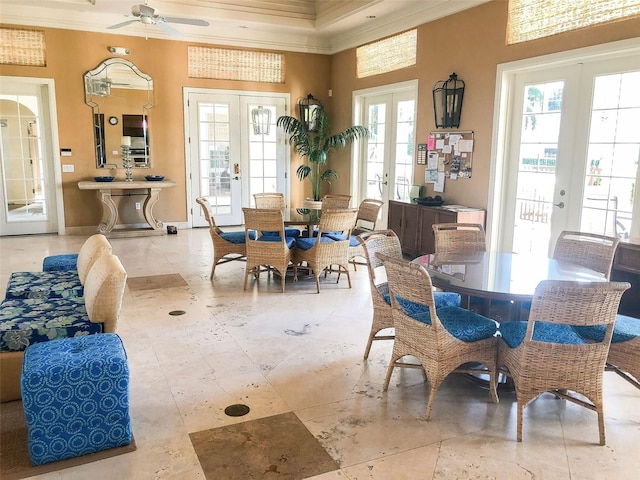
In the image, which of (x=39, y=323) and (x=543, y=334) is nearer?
(x=543, y=334)

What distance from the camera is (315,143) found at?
941cm

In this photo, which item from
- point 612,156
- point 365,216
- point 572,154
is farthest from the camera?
point 365,216

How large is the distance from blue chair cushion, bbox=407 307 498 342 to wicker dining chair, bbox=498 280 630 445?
12 cm

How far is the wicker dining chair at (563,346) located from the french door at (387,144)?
4897 millimetres

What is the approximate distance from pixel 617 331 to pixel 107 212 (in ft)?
24.1

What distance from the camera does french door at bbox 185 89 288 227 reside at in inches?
353

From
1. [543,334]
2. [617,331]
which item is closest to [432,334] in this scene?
[543,334]

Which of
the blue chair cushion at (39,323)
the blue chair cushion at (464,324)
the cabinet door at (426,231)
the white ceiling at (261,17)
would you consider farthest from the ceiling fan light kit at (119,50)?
the blue chair cushion at (464,324)

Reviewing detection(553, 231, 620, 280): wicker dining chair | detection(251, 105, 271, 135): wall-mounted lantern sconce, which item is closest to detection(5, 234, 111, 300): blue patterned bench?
detection(553, 231, 620, 280): wicker dining chair

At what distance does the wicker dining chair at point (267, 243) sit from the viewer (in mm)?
5027

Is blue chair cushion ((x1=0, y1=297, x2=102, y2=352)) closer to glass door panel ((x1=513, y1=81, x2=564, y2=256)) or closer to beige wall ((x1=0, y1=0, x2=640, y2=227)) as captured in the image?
glass door panel ((x1=513, y1=81, x2=564, y2=256))

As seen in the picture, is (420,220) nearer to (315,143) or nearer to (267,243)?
(267,243)

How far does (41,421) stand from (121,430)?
368 mm

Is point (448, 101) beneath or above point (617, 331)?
above
